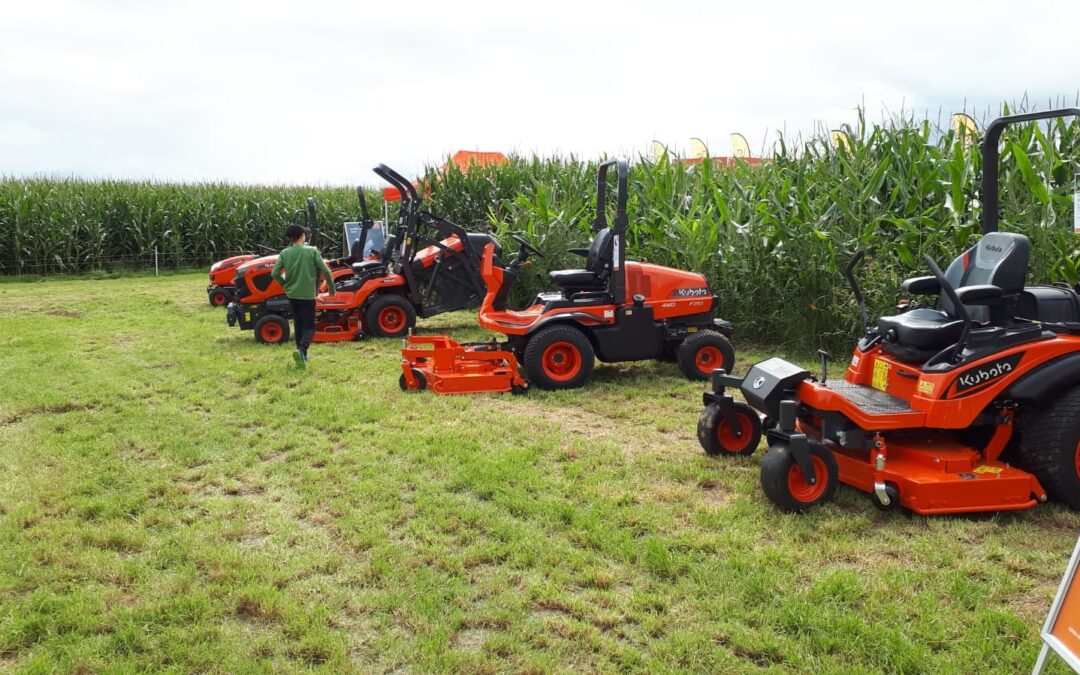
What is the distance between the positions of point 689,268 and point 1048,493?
239 inches

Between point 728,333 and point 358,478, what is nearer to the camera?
point 358,478

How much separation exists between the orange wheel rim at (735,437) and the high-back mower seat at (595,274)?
2843 mm

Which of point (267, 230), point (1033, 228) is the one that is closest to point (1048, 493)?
point (1033, 228)

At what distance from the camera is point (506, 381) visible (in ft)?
25.6

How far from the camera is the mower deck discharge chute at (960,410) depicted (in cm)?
448

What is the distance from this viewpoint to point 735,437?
18.7ft

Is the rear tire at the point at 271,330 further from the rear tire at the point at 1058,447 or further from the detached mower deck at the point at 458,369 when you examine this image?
the rear tire at the point at 1058,447

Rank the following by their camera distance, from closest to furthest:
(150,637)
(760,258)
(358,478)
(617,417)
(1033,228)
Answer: (150,637), (358,478), (617,417), (1033,228), (760,258)

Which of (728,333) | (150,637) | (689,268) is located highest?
(689,268)

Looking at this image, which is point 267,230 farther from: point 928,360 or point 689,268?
point 928,360

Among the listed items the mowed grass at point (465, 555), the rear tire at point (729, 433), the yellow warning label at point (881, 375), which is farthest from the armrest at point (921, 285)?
the mowed grass at point (465, 555)

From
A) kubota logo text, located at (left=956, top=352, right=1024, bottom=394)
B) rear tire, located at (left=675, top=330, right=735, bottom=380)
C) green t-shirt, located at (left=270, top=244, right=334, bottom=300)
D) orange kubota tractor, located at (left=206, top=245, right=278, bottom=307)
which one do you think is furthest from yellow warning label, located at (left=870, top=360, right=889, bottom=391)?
orange kubota tractor, located at (left=206, top=245, right=278, bottom=307)

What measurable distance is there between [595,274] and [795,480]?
155 inches

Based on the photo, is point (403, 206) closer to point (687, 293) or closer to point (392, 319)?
point (392, 319)
